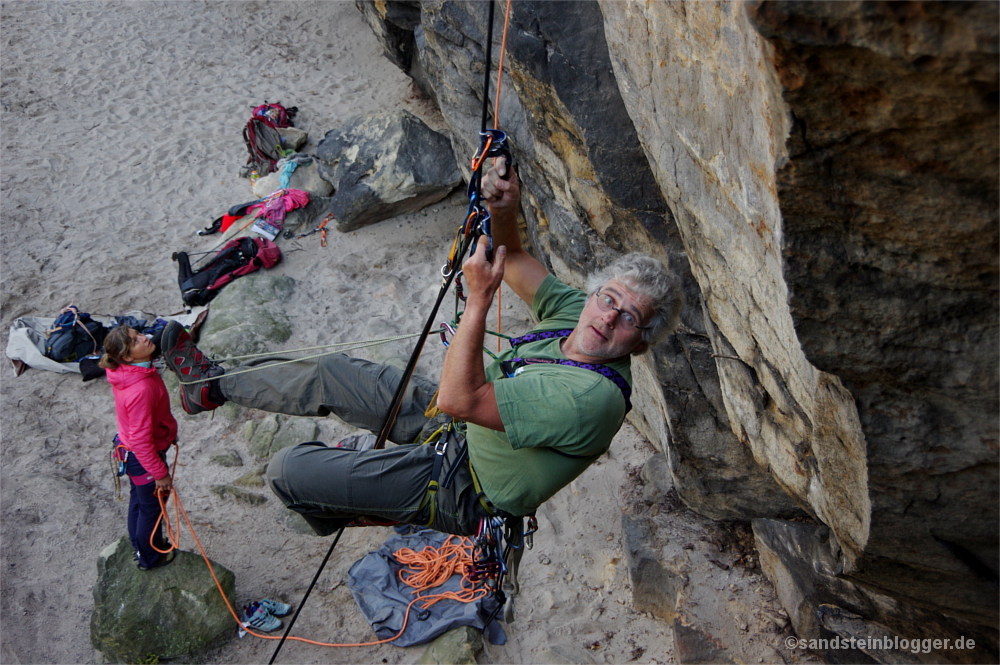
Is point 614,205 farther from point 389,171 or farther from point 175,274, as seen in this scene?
point 175,274

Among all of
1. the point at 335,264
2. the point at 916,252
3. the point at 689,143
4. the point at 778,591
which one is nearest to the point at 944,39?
the point at 916,252

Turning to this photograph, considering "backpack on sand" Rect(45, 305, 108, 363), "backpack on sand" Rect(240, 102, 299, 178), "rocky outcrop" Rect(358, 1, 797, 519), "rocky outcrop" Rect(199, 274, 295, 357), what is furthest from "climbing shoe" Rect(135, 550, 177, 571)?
"backpack on sand" Rect(240, 102, 299, 178)

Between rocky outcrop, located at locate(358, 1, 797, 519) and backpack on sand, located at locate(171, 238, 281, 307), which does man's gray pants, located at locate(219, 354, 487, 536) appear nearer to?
rocky outcrop, located at locate(358, 1, 797, 519)

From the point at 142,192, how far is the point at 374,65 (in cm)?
395

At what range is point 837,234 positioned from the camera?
5.33 ft

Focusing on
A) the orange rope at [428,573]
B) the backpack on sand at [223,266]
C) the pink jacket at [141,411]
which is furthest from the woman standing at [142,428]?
the backpack on sand at [223,266]

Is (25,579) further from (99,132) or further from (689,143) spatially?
(99,132)

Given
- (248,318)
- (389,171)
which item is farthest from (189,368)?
(389,171)

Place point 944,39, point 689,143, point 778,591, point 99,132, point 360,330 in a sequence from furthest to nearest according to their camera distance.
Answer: point 99,132, point 360,330, point 778,591, point 689,143, point 944,39

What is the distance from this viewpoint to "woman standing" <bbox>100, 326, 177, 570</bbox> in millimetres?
3697

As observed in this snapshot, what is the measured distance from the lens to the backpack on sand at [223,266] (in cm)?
626

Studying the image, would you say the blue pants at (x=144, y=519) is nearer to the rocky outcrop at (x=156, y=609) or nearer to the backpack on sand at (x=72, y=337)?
the rocky outcrop at (x=156, y=609)

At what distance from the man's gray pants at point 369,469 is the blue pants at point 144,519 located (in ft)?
4.33

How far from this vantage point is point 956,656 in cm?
268
